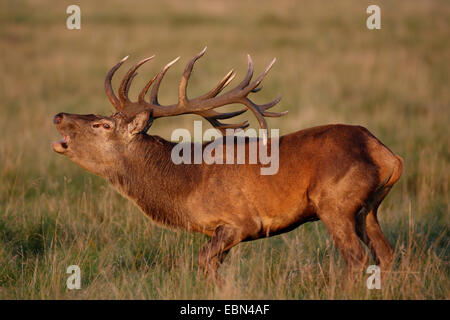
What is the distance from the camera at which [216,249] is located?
18.1ft

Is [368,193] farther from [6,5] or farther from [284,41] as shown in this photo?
[6,5]

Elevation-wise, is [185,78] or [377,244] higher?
[185,78]

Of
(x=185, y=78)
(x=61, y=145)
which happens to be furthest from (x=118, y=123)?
(x=185, y=78)

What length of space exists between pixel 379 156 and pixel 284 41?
16.0m

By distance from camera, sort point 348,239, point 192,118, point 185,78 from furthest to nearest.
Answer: point 192,118, point 185,78, point 348,239

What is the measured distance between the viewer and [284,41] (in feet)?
68.1

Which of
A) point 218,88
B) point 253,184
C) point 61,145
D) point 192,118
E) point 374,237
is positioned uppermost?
point 192,118

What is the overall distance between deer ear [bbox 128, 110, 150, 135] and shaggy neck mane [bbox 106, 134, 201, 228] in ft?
0.35

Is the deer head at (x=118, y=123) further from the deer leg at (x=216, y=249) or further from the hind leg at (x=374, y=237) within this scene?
the hind leg at (x=374, y=237)

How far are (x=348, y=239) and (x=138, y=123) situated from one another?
2.42m

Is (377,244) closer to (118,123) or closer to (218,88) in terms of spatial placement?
(218,88)

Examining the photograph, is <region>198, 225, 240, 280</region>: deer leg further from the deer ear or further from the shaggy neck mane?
the deer ear

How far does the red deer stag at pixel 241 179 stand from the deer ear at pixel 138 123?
10 mm

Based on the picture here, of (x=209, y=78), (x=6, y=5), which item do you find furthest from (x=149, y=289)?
(x=6, y=5)
